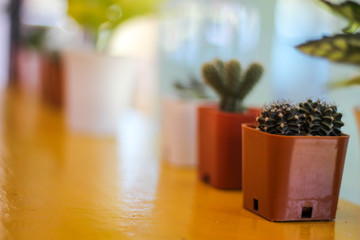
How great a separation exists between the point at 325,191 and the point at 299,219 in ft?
0.25

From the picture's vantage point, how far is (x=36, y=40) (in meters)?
3.77

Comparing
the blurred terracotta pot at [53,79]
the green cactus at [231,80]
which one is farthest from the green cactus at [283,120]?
the blurred terracotta pot at [53,79]

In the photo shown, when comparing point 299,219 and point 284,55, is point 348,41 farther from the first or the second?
point 284,55

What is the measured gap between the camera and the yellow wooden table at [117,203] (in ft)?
2.79

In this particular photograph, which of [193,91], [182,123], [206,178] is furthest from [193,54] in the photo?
[206,178]

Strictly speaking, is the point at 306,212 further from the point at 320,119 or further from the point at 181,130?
the point at 181,130

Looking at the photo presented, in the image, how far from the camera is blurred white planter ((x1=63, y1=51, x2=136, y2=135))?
6.46 ft

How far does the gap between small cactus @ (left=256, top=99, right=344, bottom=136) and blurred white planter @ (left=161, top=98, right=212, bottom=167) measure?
0.53m

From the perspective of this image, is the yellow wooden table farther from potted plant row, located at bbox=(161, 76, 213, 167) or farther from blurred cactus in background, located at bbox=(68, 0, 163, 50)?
blurred cactus in background, located at bbox=(68, 0, 163, 50)

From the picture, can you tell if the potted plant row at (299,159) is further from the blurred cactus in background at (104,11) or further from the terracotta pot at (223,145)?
the blurred cactus in background at (104,11)

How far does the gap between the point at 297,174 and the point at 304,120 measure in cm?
10

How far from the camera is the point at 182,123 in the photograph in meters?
1.43

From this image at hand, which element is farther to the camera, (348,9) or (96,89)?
(96,89)

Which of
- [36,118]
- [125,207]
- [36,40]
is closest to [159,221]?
[125,207]
